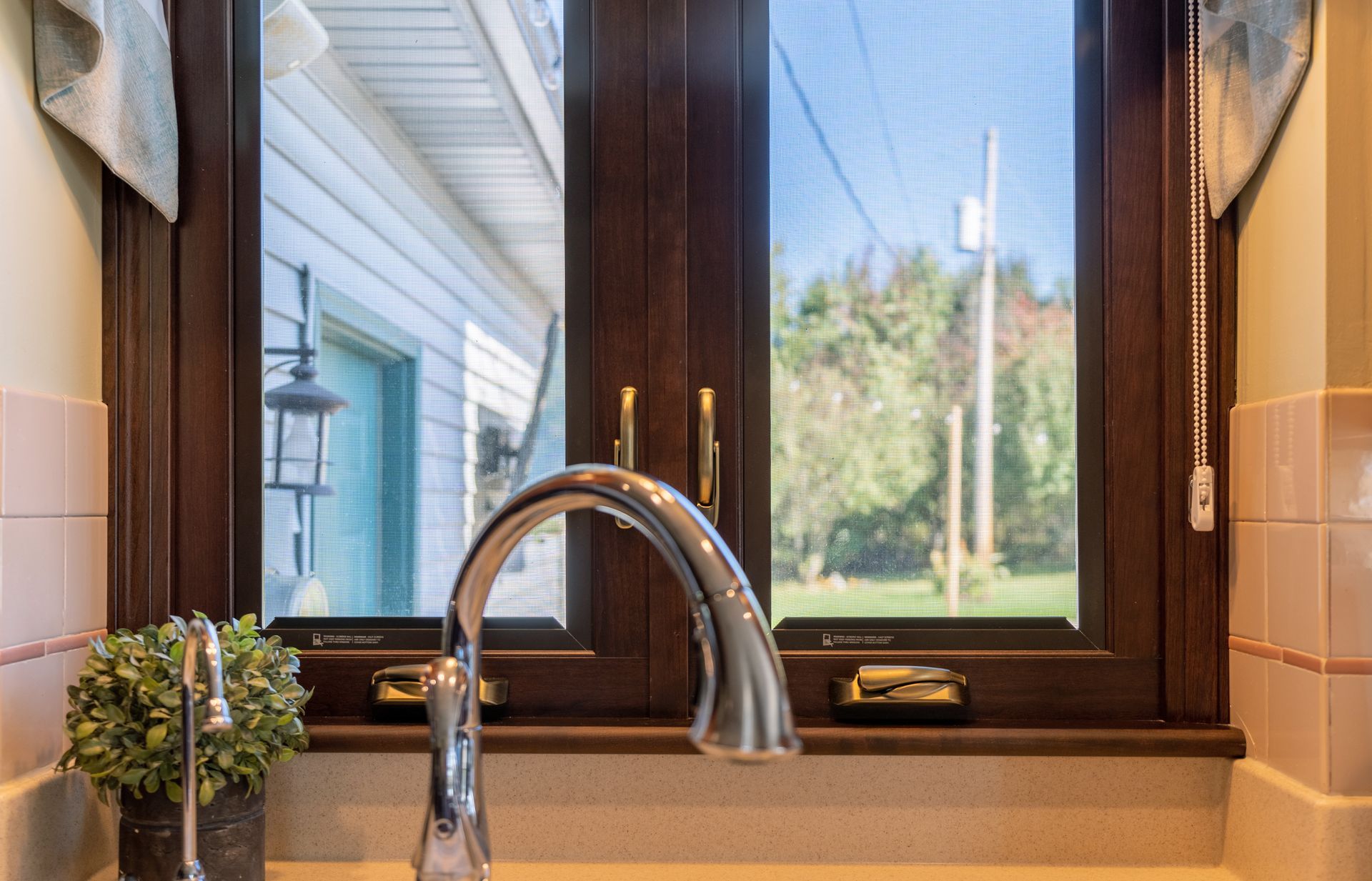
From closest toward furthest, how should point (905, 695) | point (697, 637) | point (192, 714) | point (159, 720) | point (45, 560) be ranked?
point (697, 637), point (192, 714), point (159, 720), point (45, 560), point (905, 695)

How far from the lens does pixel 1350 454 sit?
1.13 metres

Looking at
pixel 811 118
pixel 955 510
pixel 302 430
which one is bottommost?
pixel 955 510

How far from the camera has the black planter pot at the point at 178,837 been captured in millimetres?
1128

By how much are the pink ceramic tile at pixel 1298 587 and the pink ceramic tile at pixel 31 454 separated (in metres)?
1.40

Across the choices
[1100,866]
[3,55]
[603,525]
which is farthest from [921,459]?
[3,55]

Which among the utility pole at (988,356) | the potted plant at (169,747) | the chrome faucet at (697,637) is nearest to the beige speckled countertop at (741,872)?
the potted plant at (169,747)

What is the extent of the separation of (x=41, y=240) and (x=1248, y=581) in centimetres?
147

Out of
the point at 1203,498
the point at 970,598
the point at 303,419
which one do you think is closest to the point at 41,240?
the point at 303,419

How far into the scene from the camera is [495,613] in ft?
4.60

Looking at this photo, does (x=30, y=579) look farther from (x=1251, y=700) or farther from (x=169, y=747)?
(x=1251, y=700)

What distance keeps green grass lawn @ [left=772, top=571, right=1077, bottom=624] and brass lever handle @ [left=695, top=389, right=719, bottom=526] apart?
21 cm

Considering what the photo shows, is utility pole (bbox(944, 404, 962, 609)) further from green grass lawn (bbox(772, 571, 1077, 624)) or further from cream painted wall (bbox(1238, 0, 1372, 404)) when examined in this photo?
cream painted wall (bbox(1238, 0, 1372, 404))

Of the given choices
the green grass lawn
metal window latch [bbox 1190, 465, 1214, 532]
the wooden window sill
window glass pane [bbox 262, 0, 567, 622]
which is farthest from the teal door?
metal window latch [bbox 1190, 465, 1214, 532]

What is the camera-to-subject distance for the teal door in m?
1.41
